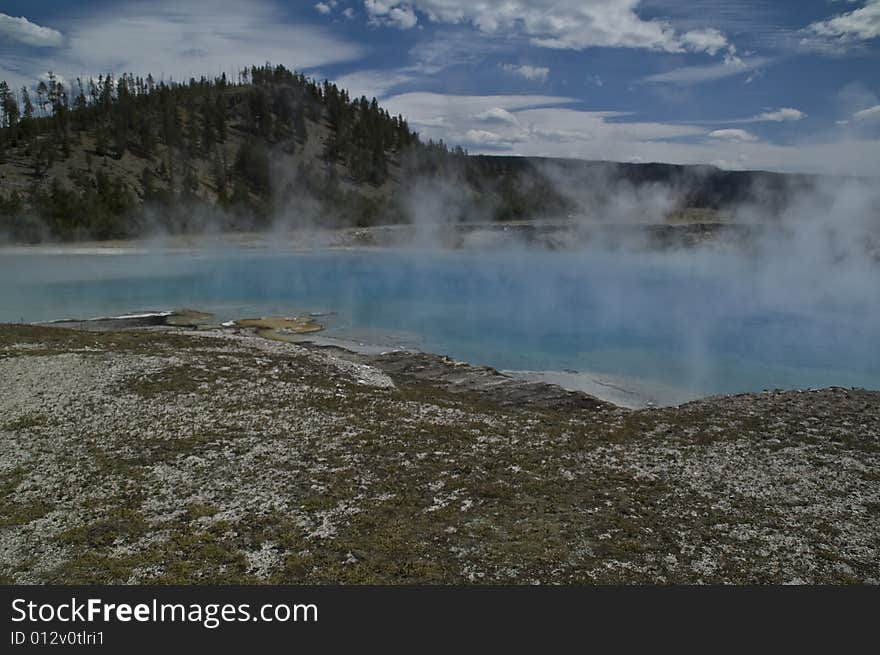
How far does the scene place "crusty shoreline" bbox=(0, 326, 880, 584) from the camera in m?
7.14

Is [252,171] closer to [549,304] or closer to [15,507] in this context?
[549,304]

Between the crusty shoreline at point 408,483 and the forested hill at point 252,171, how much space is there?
5609cm

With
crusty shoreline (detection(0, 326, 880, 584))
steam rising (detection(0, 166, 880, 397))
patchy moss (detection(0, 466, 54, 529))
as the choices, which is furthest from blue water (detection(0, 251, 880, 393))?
patchy moss (detection(0, 466, 54, 529))

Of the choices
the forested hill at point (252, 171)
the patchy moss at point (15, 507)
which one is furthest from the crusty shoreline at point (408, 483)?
the forested hill at point (252, 171)

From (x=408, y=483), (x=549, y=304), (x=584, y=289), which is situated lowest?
(x=549, y=304)

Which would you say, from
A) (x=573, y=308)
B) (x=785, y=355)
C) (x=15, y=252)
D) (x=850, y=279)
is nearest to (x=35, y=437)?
(x=785, y=355)

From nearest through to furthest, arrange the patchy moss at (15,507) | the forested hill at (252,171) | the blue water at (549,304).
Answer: the patchy moss at (15,507) < the blue water at (549,304) < the forested hill at (252,171)

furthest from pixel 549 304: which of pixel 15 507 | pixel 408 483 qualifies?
pixel 15 507

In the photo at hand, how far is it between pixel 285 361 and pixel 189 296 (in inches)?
761

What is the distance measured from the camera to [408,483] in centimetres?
937

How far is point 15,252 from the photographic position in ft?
172

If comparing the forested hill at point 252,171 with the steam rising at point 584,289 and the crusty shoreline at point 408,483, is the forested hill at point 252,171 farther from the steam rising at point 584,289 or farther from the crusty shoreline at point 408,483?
the crusty shoreline at point 408,483

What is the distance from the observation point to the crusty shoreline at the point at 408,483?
714cm

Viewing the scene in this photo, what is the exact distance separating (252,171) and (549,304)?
241 ft
